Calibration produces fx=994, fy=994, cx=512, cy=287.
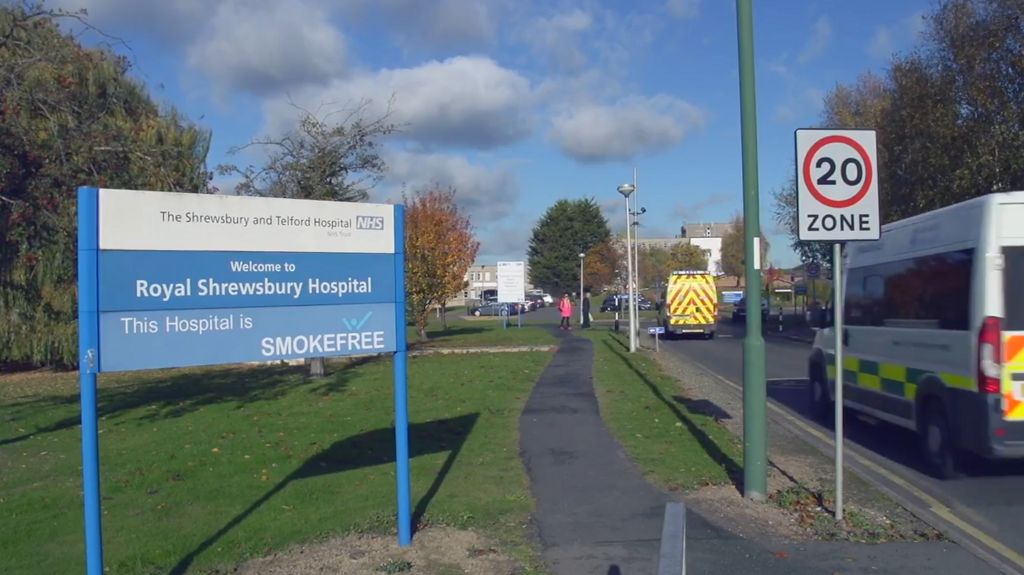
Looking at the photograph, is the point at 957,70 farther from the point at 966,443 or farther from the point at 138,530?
the point at 138,530

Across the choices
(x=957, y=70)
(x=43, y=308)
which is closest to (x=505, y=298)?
(x=43, y=308)

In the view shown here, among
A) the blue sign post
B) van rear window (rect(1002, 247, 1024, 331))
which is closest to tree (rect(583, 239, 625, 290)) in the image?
van rear window (rect(1002, 247, 1024, 331))

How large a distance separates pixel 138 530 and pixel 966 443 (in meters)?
7.33

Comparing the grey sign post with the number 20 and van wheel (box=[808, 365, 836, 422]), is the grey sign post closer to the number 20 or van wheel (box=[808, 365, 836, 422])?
the number 20

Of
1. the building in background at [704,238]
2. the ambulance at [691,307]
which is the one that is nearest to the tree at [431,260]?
the ambulance at [691,307]

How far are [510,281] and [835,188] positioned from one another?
44.0 meters

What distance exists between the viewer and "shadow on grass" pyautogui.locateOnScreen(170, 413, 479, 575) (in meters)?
8.27

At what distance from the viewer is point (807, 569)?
6535 millimetres

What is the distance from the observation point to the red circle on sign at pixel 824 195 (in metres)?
8.18

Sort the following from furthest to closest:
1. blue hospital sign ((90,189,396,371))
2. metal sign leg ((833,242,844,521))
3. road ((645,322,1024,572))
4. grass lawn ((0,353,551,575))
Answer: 1. road ((645,322,1024,572))
2. metal sign leg ((833,242,844,521))
3. grass lawn ((0,353,551,575))
4. blue hospital sign ((90,189,396,371))

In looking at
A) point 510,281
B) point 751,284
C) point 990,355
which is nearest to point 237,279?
point 751,284

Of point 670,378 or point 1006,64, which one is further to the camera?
point 1006,64

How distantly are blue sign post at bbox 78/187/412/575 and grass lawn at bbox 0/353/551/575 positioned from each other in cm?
87

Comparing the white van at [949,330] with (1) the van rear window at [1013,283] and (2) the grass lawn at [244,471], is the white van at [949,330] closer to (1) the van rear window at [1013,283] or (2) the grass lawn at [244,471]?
(1) the van rear window at [1013,283]
